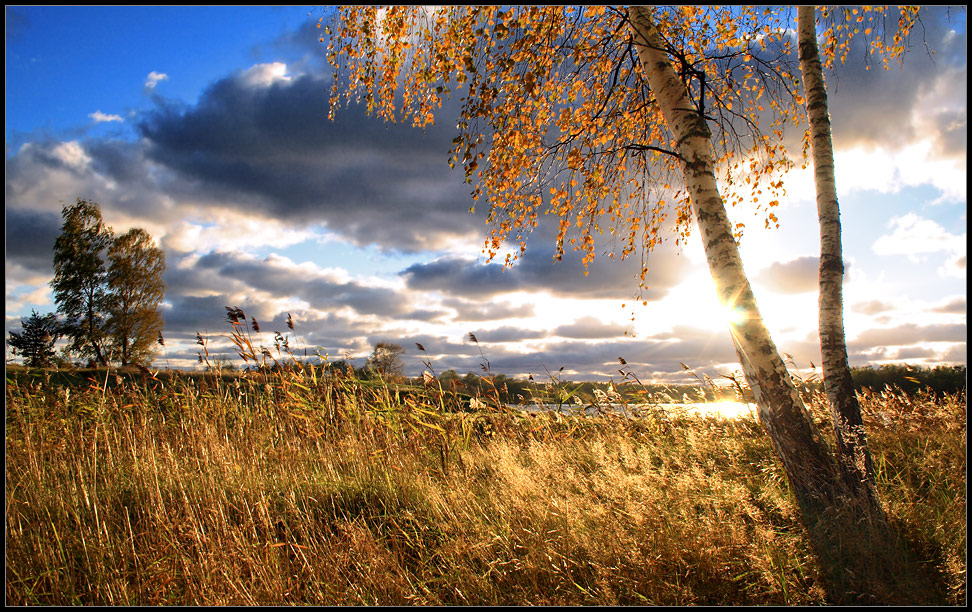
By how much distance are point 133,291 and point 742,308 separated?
26.7 metres

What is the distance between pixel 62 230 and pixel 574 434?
26.6m

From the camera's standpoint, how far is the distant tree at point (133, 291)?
2261cm

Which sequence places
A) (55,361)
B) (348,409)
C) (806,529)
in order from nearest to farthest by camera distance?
(806,529), (348,409), (55,361)

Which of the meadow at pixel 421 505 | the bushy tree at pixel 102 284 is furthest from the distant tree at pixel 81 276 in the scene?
the meadow at pixel 421 505

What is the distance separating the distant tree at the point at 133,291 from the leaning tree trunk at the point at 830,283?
2601cm

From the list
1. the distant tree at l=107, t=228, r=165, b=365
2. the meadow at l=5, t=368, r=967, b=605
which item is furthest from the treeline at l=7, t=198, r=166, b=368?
the meadow at l=5, t=368, r=967, b=605

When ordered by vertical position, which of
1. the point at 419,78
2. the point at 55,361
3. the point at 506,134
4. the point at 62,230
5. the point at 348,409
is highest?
the point at 62,230

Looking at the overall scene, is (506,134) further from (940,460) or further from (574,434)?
(940,460)

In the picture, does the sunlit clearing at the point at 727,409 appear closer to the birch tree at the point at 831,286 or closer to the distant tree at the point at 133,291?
the birch tree at the point at 831,286

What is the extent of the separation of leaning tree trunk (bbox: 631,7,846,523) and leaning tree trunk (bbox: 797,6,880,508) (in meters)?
0.26

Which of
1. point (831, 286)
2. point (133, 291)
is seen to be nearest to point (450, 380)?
point (831, 286)

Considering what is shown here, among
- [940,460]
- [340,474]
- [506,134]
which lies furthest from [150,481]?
[940,460]

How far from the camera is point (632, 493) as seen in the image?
331 cm

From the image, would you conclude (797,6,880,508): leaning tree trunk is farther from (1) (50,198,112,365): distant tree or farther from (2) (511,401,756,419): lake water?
(1) (50,198,112,365): distant tree
